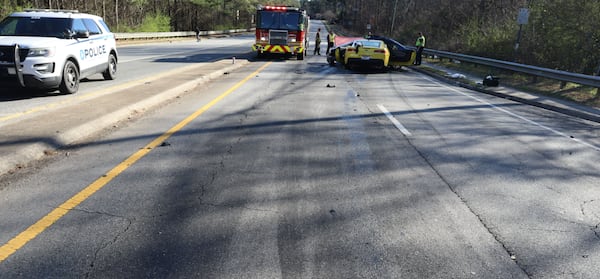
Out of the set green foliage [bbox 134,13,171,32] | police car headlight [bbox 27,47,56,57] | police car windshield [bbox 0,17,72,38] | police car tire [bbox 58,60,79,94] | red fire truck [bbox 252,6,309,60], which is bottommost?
police car tire [bbox 58,60,79,94]

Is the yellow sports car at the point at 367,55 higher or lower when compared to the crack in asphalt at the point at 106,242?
higher

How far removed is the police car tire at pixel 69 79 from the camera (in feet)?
30.8

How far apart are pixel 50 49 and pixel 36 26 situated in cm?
145

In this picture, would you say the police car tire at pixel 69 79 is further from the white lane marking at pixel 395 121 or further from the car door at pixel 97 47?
the white lane marking at pixel 395 121

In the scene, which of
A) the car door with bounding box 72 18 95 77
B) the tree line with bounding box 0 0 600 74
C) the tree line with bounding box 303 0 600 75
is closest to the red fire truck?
the tree line with bounding box 0 0 600 74

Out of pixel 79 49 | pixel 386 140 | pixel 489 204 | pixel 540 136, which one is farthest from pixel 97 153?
pixel 540 136

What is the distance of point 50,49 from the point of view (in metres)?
8.81

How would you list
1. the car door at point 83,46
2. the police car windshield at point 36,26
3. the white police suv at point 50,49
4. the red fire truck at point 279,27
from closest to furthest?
the white police suv at point 50,49 < the police car windshield at point 36,26 < the car door at point 83,46 < the red fire truck at point 279,27

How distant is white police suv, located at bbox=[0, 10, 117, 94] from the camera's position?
27.8 feet

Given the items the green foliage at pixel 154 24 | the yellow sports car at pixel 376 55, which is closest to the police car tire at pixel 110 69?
the yellow sports car at pixel 376 55

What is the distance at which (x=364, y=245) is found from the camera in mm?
3418

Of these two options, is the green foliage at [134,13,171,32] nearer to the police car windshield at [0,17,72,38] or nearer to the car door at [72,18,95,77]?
the car door at [72,18,95,77]

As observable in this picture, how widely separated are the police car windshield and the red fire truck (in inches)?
514

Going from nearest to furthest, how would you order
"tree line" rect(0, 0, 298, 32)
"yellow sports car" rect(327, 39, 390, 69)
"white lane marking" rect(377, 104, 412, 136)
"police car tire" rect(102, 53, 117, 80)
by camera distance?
"white lane marking" rect(377, 104, 412, 136) < "police car tire" rect(102, 53, 117, 80) < "yellow sports car" rect(327, 39, 390, 69) < "tree line" rect(0, 0, 298, 32)
